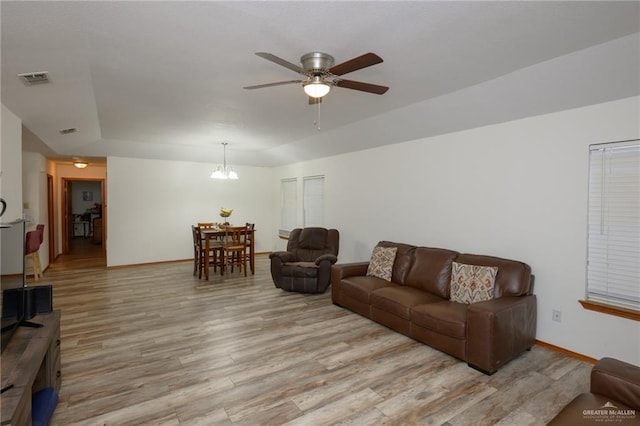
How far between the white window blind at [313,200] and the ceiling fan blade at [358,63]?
4.48 meters

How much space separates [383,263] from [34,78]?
4217 mm

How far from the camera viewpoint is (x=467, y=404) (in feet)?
7.69

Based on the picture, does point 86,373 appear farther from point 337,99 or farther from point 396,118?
point 396,118

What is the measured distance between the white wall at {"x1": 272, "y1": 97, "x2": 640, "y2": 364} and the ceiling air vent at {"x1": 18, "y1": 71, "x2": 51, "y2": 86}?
167 inches

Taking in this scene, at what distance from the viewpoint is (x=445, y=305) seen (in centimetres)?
331

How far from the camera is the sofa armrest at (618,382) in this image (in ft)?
5.42

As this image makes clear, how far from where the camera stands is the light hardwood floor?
2.22 meters

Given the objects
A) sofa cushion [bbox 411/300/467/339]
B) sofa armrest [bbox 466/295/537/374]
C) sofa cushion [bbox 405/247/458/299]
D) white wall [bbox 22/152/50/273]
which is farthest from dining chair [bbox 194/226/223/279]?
sofa armrest [bbox 466/295/537/374]

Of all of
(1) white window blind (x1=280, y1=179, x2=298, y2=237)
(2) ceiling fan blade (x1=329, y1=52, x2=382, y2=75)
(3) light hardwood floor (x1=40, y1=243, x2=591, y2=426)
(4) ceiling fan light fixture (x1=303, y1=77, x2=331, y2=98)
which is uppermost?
(2) ceiling fan blade (x1=329, y1=52, x2=382, y2=75)

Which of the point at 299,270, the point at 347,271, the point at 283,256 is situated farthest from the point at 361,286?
the point at 283,256

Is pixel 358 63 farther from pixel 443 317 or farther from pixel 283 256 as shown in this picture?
pixel 283 256

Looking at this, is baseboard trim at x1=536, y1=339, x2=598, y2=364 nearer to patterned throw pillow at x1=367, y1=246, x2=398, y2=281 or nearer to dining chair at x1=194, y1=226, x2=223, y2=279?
patterned throw pillow at x1=367, y1=246, x2=398, y2=281

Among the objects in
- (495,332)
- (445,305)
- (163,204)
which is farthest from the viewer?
(163,204)

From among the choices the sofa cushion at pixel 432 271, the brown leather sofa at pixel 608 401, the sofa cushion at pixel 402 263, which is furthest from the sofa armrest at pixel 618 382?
the sofa cushion at pixel 402 263
